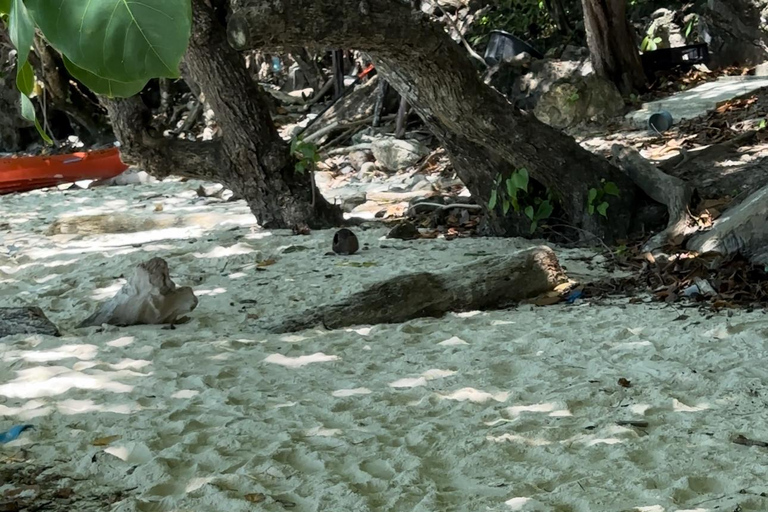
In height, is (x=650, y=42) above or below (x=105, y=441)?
above

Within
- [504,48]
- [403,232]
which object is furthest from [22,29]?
[504,48]

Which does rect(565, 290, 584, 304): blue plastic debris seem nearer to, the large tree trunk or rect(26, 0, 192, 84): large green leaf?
the large tree trunk

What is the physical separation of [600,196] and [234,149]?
103 inches

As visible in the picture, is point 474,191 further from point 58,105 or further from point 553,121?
point 58,105

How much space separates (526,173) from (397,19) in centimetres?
136

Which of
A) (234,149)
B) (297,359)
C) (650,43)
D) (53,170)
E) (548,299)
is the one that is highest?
(650,43)

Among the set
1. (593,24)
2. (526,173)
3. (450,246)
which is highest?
(593,24)

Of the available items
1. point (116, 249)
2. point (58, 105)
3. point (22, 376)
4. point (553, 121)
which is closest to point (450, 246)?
point (116, 249)

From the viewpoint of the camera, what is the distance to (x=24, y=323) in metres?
3.94

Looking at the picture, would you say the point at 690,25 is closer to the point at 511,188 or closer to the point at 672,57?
the point at 672,57

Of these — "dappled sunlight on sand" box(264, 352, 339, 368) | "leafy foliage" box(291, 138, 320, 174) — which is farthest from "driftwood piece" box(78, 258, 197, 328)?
"leafy foliage" box(291, 138, 320, 174)

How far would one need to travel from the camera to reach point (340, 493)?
7.48 ft

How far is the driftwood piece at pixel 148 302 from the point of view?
416 cm

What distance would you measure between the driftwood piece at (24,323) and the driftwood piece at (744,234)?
3378 mm
